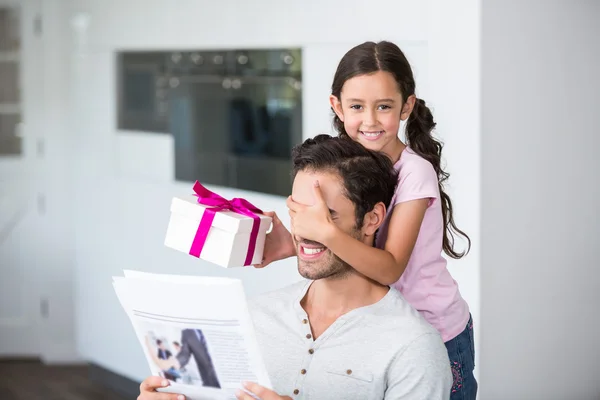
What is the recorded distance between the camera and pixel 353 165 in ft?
5.55

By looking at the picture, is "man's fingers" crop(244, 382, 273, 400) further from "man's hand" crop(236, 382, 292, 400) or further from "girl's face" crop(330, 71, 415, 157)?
"girl's face" crop(330, 71, 415, 157)

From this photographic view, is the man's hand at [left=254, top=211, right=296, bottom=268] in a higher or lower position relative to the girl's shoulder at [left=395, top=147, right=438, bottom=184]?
lower

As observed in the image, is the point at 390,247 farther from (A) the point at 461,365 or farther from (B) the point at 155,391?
(B) the point at 155,391

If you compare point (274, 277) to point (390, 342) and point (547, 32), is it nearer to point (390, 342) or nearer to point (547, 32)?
point (547, 32)

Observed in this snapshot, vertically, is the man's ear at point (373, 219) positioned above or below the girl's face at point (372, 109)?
below

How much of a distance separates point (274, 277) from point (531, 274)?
1.03m

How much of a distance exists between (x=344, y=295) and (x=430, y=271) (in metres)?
0.28

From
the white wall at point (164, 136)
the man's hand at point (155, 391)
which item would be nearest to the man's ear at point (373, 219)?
the man's hand at point (155, 391)

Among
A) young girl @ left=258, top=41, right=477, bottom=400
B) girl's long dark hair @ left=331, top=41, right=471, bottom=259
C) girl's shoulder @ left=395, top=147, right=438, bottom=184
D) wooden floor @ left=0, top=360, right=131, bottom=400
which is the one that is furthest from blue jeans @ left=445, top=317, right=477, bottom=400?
wooden floor @ left=0, top=360, right=131, bottom=400

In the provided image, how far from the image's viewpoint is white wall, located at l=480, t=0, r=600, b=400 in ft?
9.30

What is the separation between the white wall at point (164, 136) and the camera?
112 inches

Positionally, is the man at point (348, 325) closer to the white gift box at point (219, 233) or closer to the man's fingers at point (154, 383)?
the man's fingers at point (154, 383)

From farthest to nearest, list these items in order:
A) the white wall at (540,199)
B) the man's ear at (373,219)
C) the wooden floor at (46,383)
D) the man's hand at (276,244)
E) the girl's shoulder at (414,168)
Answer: the wooden floor at (46,383) → the white wall at (540,199) → the man's hand at (276,244) → the girl's shoulder at (414,168) → the man's ear at (373,219)

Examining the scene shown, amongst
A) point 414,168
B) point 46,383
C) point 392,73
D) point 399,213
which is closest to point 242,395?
point 399,213
